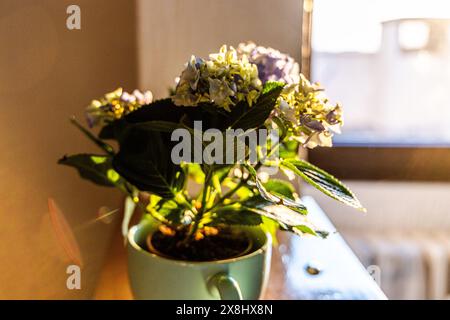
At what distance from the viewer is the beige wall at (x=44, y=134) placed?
495 millimetres

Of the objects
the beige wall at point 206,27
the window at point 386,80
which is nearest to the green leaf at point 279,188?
the beige wall at point 206,27

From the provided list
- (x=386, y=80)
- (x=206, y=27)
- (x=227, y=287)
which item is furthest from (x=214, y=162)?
(x=386, y=80)

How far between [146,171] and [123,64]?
1.59 ft

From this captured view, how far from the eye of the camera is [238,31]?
0.98 meters

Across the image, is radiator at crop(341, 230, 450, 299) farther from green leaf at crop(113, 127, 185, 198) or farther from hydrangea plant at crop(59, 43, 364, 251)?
green leaf at crop(113, 127, 185, 198)

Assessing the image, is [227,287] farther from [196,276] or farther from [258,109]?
[258,109]

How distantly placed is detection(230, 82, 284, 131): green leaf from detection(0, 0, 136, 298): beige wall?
0.83 ft

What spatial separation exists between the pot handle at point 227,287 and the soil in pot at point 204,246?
0.12ft

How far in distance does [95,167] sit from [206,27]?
519 mm

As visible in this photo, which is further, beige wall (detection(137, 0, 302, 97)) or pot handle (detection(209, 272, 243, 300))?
beige wall (detection(137, 0, 302, 97))

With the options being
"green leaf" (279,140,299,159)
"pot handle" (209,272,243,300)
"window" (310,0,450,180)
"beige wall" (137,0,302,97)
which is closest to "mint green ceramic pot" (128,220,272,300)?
"pot handle" (209,272,243,300)

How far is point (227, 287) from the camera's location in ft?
1.65

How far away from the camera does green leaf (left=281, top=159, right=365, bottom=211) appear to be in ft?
1.48
